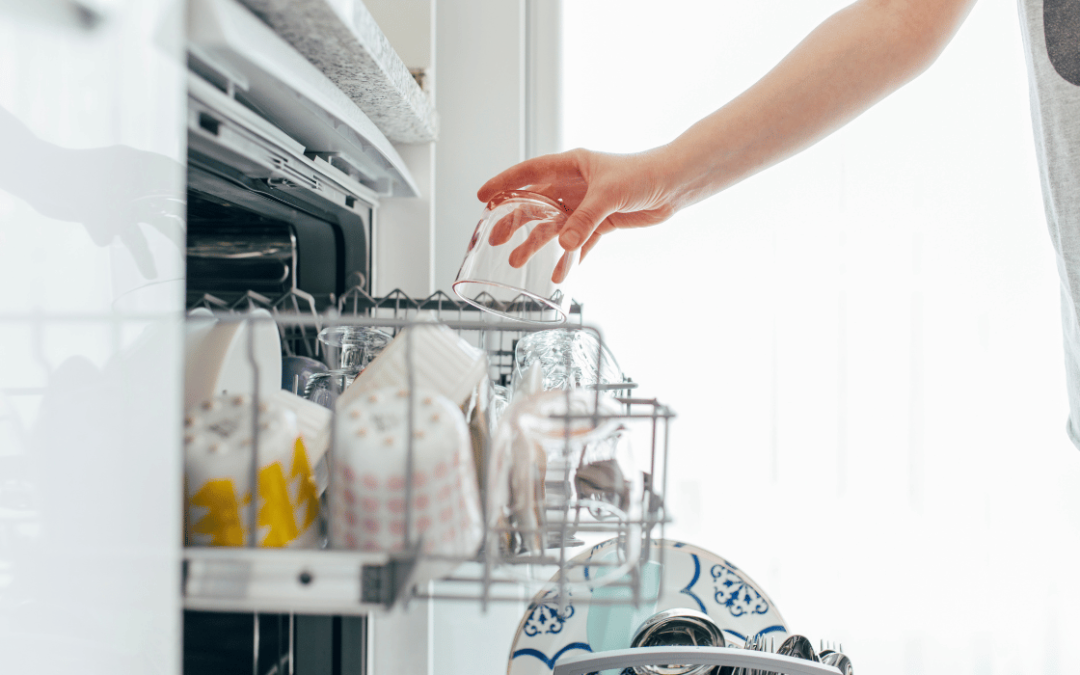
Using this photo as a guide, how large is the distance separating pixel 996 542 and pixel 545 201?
1.25 m

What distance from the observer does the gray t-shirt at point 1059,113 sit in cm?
71

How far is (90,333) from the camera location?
0.88 ft

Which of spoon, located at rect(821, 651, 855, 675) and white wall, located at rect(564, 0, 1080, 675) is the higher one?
white wall, located at rect(564, 0, 1080, 675)

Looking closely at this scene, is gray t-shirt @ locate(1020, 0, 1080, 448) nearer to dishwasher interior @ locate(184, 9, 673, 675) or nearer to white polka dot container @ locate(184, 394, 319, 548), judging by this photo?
dishwasher interior @ locate(184, 9, 673, 675)

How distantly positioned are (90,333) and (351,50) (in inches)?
14.6

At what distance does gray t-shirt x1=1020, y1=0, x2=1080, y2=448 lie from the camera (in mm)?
707

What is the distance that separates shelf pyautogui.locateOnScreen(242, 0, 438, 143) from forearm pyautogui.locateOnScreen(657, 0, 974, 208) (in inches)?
11.5

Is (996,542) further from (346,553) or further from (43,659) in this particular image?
(43,659)

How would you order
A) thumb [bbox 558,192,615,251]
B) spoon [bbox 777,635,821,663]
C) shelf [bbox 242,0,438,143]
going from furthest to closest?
spoon [bbox 777,635,821,663], thumb [bbox 558,192,615,251], shelf [bbox 242,0,438,143]

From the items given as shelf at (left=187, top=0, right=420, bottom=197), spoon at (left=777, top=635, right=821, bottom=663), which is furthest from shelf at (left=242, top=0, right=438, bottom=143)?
spoon at (left=777, top=635, right=821, bottom=663)

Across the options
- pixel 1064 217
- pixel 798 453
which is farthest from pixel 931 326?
pixel 1064 217

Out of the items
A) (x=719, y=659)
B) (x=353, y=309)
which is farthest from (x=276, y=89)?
(x=719, y=659)

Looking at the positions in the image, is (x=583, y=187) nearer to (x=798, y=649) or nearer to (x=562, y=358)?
(x=562, y=358)

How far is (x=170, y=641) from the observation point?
0.31 meters
